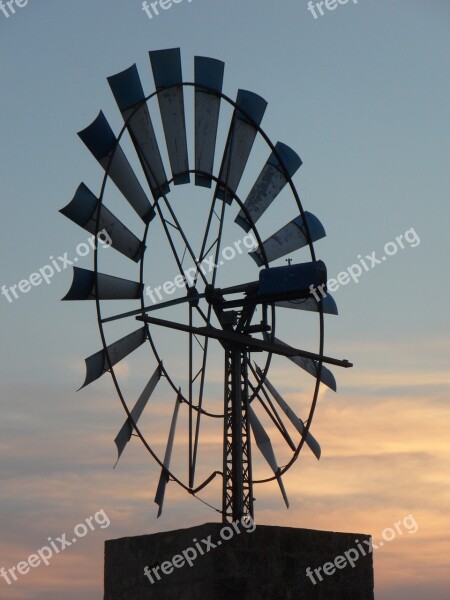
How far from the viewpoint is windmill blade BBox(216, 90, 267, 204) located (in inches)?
918

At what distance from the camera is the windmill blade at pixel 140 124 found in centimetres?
2192

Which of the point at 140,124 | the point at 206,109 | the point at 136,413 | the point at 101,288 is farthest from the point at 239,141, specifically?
the point at 136,413

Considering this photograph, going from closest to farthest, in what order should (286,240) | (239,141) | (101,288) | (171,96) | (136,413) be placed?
(101,288), (171,96), (136,413), (239,141), (286,240)

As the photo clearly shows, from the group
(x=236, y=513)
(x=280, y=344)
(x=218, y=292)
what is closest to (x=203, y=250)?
(x=218, y=292)

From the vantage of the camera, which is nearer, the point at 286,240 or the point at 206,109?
the point at 206,109

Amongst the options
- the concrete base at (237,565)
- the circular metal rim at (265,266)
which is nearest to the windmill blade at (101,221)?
the circular metal rim at (265,266)

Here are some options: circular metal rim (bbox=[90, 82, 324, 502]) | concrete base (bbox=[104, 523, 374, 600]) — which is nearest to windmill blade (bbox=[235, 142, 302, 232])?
circular metal rim (bbox=[90, 82, 324, 502])

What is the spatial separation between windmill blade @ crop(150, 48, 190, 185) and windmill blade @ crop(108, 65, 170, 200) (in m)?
0.30

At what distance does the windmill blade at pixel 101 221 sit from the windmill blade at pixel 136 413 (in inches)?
97.4

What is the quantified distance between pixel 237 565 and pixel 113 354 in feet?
15.0

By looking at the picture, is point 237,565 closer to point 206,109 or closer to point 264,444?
point 264,444

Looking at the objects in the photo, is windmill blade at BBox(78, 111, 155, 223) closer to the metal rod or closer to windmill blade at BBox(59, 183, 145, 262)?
windmill blade at BBox(59, 183, 145, 262)

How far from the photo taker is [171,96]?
22.3m

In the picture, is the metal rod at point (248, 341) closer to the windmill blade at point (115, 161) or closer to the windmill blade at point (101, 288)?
the windmill blade at point (101, 288)
